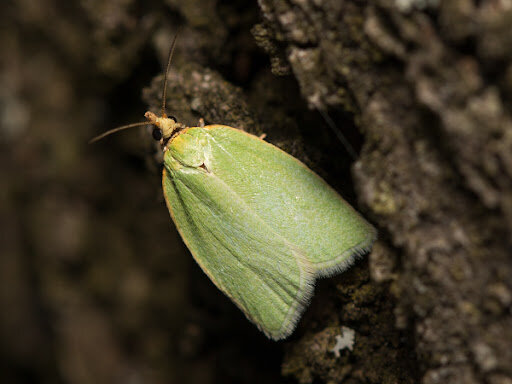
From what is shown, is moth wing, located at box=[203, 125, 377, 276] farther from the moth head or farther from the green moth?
the moth head

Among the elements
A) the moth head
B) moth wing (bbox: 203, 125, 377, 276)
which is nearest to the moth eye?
the moth head

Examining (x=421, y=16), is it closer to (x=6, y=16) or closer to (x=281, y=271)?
(x=281, y=271)

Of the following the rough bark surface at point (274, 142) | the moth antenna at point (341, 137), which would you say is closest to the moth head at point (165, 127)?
the rough bark surface at point (274, 142)

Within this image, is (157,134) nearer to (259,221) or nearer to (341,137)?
(259,221)

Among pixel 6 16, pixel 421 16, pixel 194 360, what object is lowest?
pixel 194 360

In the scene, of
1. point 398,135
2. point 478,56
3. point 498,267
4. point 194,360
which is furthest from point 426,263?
point 194,360

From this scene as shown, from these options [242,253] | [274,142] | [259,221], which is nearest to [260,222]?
[259,221]
